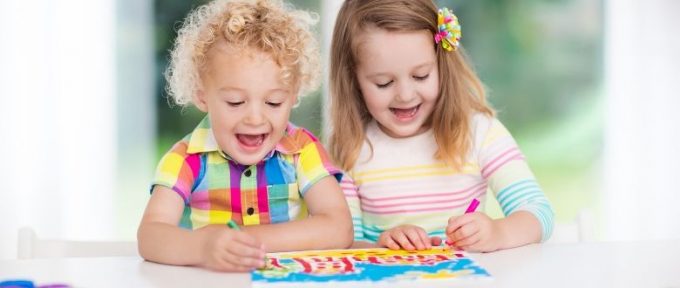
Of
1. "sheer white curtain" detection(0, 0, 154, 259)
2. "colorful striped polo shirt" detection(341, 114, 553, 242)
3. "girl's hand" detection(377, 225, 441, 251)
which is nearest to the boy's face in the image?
"girl's hand" detection(377, 225, 441, 251)

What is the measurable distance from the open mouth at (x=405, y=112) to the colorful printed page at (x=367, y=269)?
0.40m

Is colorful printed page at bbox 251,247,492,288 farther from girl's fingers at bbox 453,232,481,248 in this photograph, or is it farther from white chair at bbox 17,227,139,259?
white chair at bbox 17,227,139,259

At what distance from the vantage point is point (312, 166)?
1.41 metres

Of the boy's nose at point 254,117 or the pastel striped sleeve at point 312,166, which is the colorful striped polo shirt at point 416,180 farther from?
the boy's nose at point 254,117

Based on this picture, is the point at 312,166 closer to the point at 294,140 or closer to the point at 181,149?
the point at 294,140

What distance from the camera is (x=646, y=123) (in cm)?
302

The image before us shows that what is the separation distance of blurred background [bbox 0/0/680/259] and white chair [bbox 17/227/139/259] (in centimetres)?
137

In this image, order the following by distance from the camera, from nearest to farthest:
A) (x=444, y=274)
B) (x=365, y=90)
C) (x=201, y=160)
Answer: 1. (x=444, y=274)
2. (x=201, y=160)
3. (x=365, y=90)

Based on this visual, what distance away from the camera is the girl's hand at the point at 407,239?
1.25m

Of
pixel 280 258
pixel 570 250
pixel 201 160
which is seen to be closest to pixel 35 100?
pixel 201 160

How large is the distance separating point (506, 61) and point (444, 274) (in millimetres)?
2169

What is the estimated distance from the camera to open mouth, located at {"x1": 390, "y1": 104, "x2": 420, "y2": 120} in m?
1.57

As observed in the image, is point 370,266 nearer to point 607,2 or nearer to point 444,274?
point 444,274

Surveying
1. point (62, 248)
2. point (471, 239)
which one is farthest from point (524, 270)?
point (62, 248)
